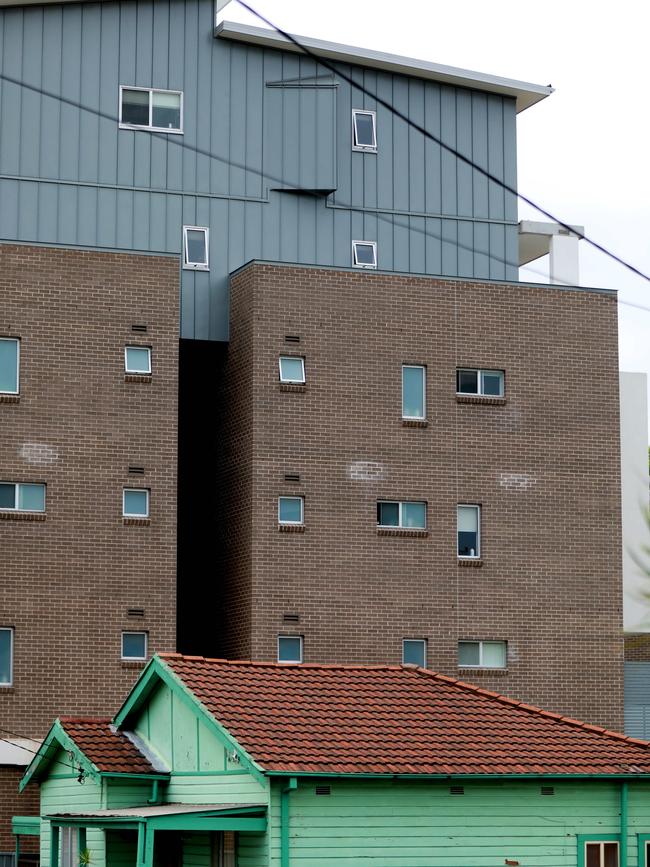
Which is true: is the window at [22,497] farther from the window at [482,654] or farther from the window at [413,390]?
the window at [482,654]

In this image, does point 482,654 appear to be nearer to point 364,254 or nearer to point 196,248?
point 364,254

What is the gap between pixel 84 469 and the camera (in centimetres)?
3756

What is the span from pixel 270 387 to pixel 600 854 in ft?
50.9

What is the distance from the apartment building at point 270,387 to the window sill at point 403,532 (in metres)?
0.04

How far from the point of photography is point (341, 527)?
128ft

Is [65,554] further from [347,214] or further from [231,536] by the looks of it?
[347,214]

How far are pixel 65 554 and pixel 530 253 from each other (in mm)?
18869

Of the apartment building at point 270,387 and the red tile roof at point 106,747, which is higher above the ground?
the apartment building at point 270,387

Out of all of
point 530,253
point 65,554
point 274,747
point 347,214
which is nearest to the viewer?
point 274,747

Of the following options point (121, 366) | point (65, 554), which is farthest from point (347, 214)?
point (65, 554)

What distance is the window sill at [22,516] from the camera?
1455 inches

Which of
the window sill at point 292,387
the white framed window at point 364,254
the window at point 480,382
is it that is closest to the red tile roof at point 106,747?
the window sill at point 292,387

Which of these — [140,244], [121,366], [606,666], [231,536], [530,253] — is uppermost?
[530,253]

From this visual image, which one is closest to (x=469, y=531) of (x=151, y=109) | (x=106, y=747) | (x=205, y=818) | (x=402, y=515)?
(x=402, y=515)
